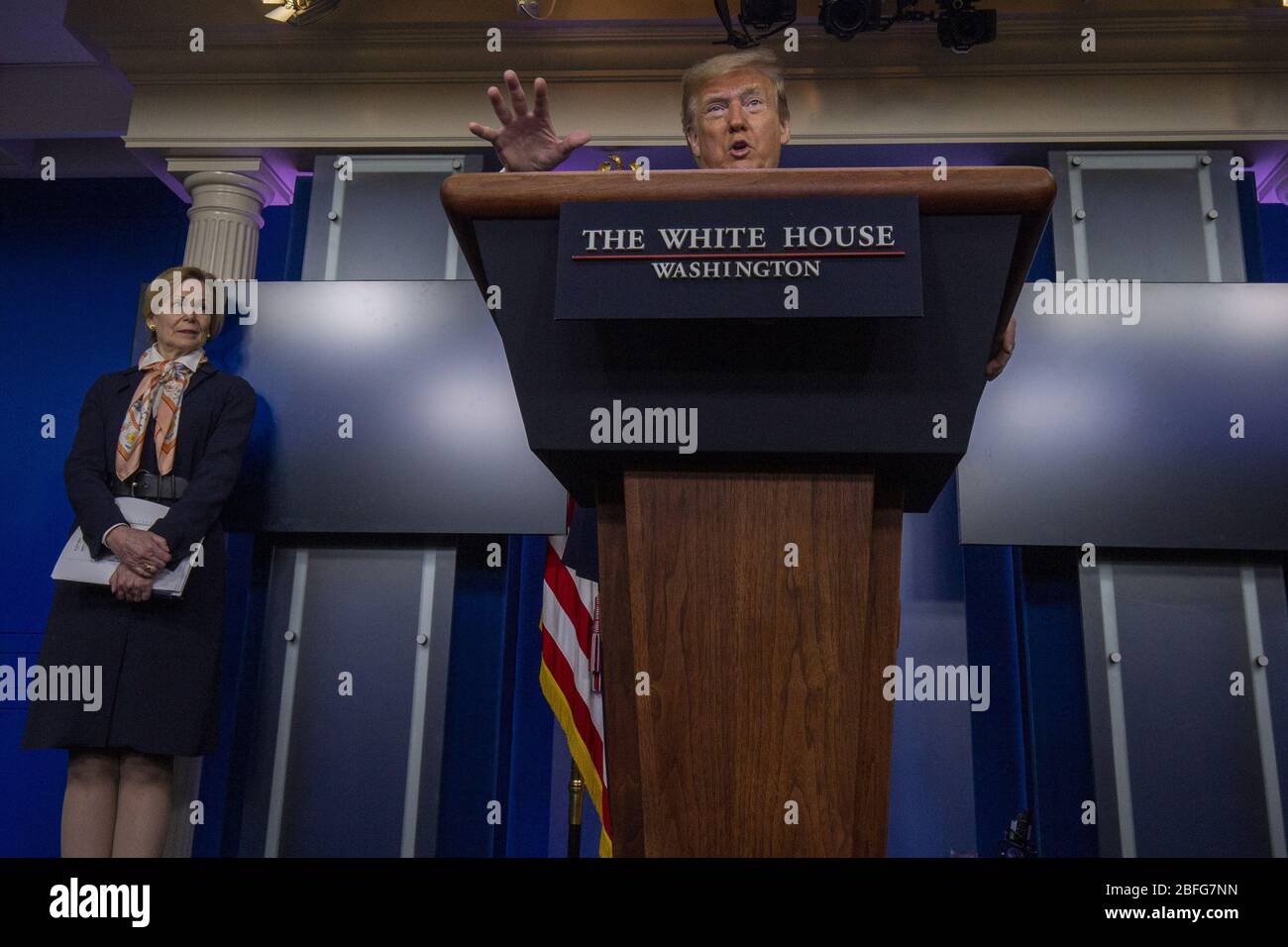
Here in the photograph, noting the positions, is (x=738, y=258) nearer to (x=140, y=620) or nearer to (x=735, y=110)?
(x=735, y=110)

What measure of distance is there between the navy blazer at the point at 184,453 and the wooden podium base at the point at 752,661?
189 cm

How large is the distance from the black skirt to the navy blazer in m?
0.12

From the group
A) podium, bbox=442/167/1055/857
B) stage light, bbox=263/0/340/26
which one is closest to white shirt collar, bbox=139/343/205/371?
stage light, bbox=263/0/340/26

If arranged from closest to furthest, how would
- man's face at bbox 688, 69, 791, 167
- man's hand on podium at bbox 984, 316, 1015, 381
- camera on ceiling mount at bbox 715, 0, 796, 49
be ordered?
man's hand on podium at bbox 984, 316, 1015, 381, man's face at bbox 688, 69, 791, 167, camera on ceiling mount at bbox 715, 0, 796, 49

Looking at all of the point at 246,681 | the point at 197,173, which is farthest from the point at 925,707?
the point at 197,173

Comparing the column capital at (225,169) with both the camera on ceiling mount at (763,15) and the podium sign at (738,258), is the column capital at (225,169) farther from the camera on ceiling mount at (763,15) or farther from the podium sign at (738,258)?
the podium sign at (738,258)

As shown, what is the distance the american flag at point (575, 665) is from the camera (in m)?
2.71

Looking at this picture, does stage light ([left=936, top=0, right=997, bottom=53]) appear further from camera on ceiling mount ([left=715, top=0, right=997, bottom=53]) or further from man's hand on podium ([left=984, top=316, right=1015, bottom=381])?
man's hand on podium ([left=984, top=316, right=1015, bottom=381])

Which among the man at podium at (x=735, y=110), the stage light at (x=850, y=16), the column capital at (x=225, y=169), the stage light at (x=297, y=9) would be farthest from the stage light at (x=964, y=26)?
the column capital at (x=225, y=169)

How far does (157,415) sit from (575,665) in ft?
4.25

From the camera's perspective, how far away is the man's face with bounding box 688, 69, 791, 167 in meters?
1.37

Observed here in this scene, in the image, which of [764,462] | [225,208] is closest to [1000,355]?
[764,462]

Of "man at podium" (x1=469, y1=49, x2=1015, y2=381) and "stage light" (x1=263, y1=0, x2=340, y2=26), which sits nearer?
"man at podium" (x1=469, y1=49, x2=1015, y2=381)

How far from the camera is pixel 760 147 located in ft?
4.52
